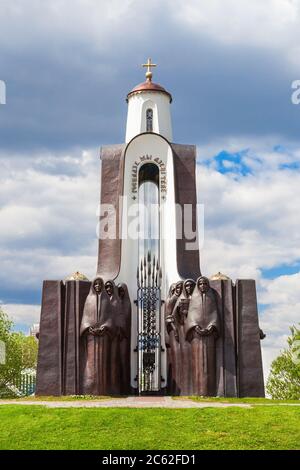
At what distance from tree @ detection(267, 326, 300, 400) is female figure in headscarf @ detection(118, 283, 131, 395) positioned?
9.44 metres

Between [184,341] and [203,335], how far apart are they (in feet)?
2.14

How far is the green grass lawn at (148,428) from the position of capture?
8.10 m

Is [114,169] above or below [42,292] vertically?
above

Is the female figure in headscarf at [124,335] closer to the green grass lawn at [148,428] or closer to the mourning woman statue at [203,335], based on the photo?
the mourning woman statue at [203,335]

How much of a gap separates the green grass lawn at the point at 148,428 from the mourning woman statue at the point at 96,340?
4102 mm

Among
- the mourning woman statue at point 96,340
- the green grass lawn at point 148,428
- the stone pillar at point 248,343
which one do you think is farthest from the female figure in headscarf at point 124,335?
the green grass lawn at point 148,428

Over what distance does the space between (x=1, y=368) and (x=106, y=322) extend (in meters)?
12.3

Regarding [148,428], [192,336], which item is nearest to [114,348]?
[192,336]

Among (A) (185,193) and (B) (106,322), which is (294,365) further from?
(B) (106,322)

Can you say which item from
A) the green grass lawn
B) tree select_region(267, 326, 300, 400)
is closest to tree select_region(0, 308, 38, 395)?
tree select_region(267, 326, 300, 400)

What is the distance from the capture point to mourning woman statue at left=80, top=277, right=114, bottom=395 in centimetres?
1438

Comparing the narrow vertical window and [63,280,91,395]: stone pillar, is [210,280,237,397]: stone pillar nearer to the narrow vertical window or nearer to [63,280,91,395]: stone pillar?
[63,280,91,395]: stone pillar

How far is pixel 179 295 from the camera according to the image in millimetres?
15211
